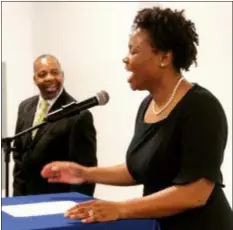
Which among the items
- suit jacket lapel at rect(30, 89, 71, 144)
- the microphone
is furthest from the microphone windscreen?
suit jacket lapel at rect(30, 89, 71, 144)

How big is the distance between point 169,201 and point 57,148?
124 centimetres

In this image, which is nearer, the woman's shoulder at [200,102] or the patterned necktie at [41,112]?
the woman's shoulder at [200,102]

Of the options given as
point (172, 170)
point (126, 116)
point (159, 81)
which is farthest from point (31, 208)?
point (126, 116)

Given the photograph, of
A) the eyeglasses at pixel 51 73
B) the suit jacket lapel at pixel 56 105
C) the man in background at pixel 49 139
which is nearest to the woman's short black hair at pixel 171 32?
the man in background at pixel 49 139

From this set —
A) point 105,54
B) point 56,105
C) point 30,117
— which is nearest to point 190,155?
point 56,105

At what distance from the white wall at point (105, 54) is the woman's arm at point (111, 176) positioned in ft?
5.62

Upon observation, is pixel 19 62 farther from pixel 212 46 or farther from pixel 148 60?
pixel 148 60

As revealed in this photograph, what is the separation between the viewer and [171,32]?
1.50m

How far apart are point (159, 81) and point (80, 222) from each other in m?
0.48

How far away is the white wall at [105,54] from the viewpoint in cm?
324

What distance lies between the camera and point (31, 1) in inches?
141

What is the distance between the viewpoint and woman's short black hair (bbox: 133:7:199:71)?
149 centimetres

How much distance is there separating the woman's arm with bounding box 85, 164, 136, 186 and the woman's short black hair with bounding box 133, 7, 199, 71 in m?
0.35

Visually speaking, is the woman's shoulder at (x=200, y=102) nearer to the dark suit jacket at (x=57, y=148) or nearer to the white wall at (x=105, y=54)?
the dark suit jacket at (x=57, y=148)
